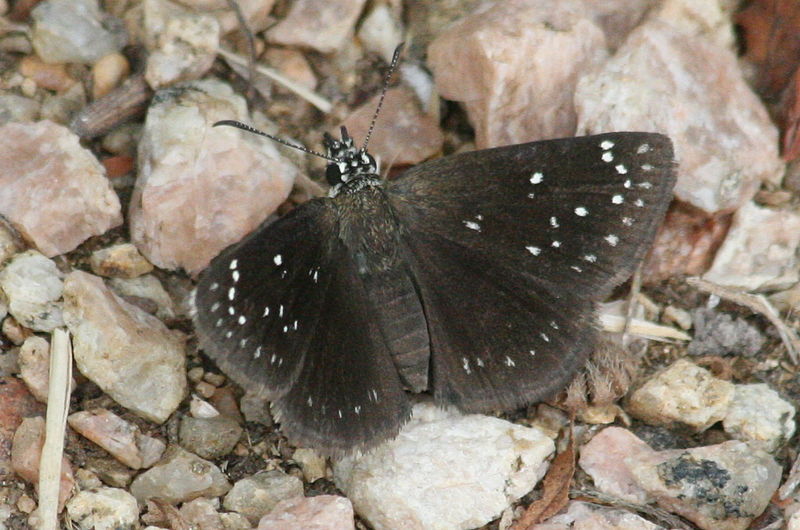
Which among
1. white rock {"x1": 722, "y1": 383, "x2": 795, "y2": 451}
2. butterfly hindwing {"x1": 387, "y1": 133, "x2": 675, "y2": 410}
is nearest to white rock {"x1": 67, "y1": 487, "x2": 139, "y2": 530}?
butterfly hindwing {"x1": 387, "y1": 133, "x2": 675, "y2": 410}

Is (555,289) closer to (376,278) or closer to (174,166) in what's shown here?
(376,278)

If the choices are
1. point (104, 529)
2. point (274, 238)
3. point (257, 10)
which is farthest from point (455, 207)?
point (104, 529)

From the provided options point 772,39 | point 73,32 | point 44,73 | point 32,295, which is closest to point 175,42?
point 73,32

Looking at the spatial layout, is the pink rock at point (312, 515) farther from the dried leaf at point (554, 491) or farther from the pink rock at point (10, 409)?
the pink rock at point (10, 409)

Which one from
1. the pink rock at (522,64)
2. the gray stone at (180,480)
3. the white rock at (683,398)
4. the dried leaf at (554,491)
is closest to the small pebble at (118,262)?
the gray stone at (180,480)

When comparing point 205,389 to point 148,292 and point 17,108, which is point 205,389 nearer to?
point 148,292

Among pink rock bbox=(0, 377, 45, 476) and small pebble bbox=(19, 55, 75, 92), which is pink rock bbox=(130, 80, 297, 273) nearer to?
small pebble bbox=(19, 55, 75, 92)

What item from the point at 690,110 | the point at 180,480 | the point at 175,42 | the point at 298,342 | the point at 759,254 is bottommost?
the point at 180,480
